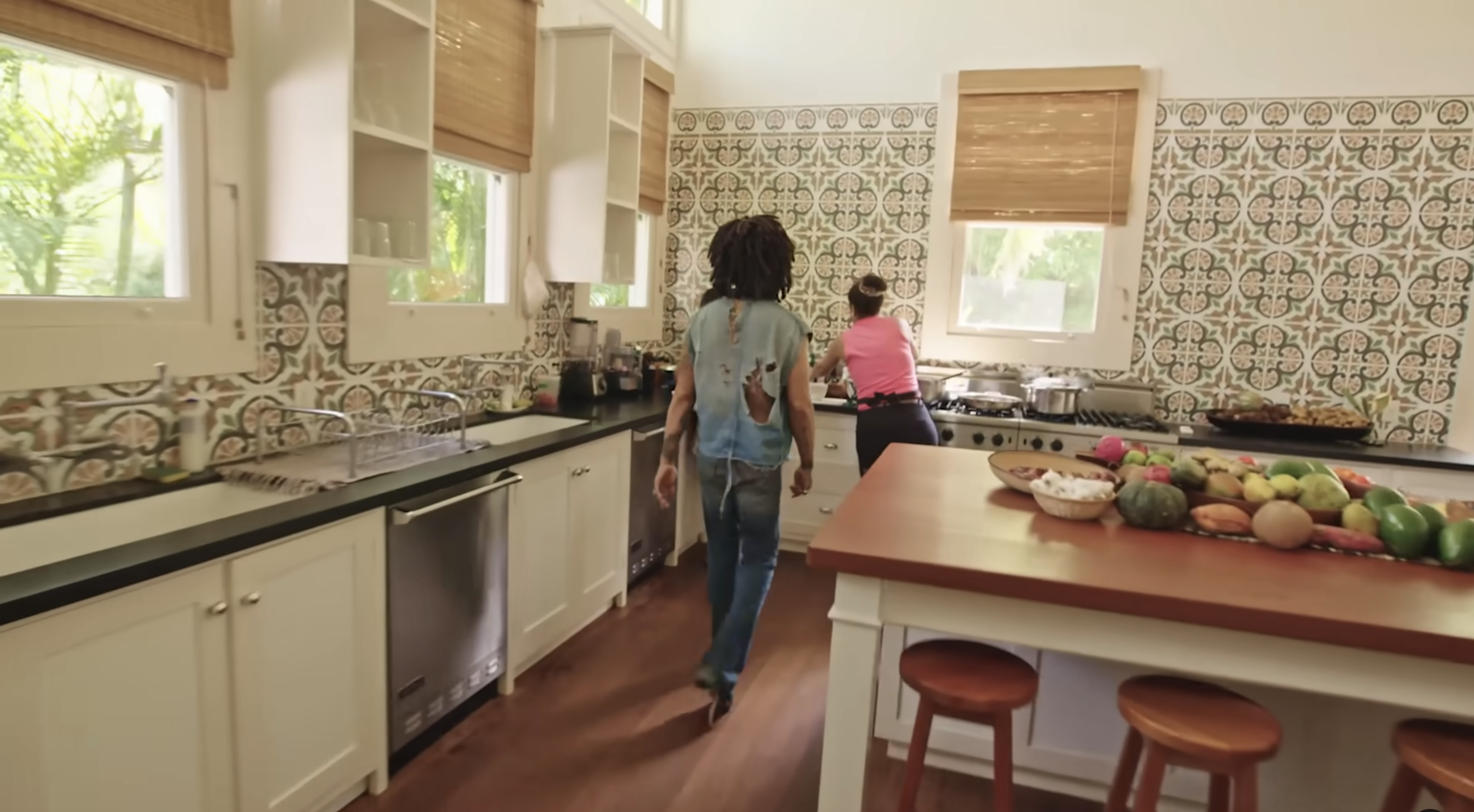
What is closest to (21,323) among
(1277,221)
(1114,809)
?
(1114,809)

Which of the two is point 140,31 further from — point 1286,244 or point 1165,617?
point 1286,244

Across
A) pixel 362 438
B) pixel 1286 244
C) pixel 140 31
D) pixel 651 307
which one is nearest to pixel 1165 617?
pixel 362 438

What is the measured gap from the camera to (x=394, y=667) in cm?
221

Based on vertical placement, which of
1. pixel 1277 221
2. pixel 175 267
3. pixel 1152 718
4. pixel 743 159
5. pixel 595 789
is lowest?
pixel 595 789

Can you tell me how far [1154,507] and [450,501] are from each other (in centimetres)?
172

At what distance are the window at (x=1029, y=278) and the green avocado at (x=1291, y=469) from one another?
7.69ft

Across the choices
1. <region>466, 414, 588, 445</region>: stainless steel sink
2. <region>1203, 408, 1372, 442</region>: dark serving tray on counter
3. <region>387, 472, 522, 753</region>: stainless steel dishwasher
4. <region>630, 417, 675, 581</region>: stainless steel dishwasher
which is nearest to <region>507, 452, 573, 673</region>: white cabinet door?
<region>387, 472, 522, 753</region>: stainless steel dishwasher

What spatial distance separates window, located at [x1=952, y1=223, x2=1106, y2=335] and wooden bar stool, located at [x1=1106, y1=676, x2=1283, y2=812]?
2.94m

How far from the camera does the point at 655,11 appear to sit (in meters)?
4.58

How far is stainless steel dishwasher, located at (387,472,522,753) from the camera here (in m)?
2.21

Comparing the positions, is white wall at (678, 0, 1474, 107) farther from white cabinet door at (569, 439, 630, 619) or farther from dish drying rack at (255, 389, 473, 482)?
dish drying rack at (255, 389, 473, 482)

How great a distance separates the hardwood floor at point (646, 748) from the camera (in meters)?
2.22

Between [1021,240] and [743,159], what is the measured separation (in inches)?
60.4

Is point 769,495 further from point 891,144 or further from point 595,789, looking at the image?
point 891,144
